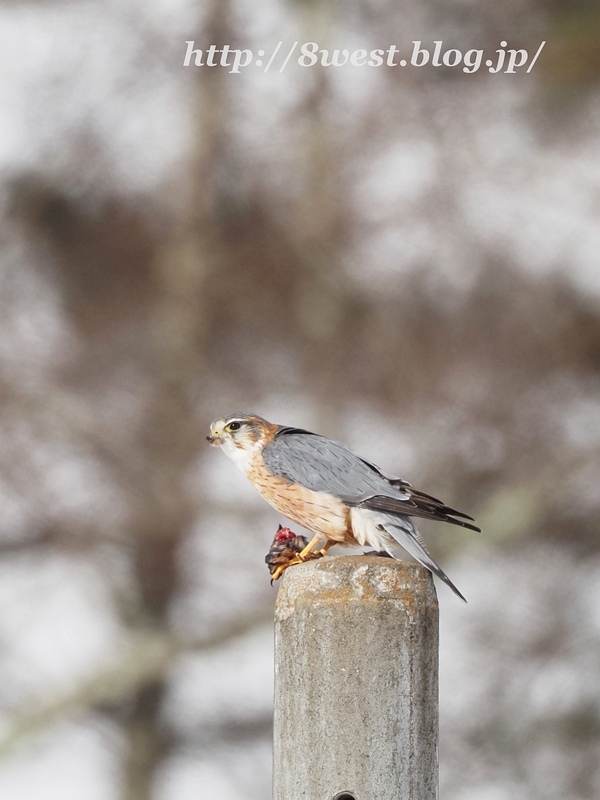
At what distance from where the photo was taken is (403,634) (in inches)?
70.2

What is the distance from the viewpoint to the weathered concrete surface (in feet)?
5.74

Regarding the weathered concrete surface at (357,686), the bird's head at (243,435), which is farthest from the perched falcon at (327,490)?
the weathered concrete surface at (357,686)

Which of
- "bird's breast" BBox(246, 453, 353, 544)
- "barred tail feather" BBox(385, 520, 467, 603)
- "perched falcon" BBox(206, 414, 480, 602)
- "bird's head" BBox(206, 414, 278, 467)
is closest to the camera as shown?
"barred tail feather" BBox(385, 520, 467, 603)

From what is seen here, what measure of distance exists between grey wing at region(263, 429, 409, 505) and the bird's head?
0.03m

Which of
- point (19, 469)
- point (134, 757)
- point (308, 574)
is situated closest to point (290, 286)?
point (19, 469)

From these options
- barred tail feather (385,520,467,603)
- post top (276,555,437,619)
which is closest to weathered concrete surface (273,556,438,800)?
post top (276,555,437,619)

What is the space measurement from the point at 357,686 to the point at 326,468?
0.54m

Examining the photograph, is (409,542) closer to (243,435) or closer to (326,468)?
(326,468)

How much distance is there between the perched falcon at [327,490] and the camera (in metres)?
2.06

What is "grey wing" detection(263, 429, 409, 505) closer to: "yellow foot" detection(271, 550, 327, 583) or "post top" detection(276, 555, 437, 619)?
"yellow foot" detection(271, 550, 327, 583)

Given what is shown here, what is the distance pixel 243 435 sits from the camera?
7.91 feet

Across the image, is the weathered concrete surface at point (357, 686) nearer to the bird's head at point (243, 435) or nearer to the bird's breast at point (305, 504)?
the bird's breast at point (305, 504)

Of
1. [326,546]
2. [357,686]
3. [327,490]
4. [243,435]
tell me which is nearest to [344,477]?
[327,490]

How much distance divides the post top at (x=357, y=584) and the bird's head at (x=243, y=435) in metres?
0.56
